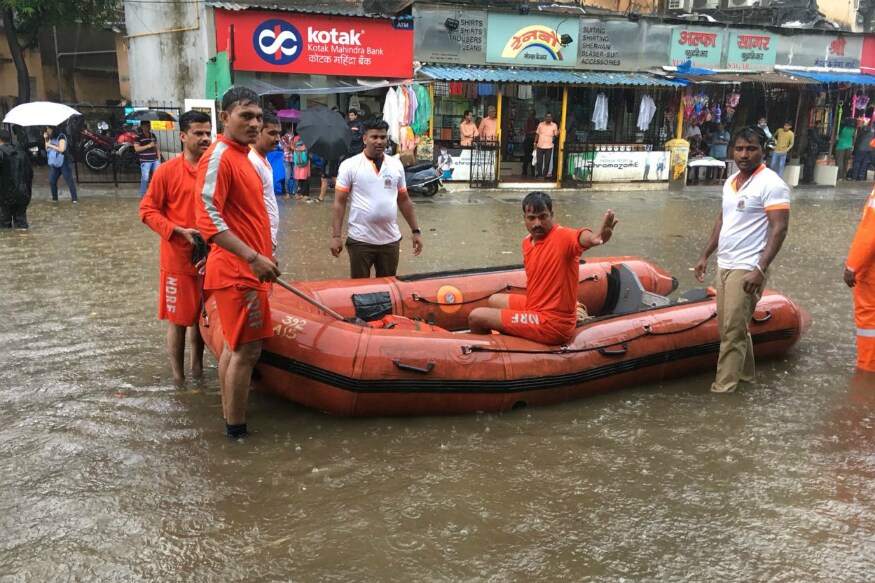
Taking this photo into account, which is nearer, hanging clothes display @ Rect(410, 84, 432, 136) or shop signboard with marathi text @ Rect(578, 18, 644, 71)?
hanging clothes display @ Rect(410, 84, 432, 136)

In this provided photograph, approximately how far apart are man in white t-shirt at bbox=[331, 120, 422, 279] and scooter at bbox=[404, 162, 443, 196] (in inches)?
362

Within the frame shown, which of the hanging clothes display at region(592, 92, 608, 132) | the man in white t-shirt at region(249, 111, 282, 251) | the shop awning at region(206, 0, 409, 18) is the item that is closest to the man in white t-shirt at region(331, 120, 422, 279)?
the man in white t-shirt at region(249, 111, 282, 251)

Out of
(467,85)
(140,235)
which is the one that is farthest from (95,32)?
(140,235)

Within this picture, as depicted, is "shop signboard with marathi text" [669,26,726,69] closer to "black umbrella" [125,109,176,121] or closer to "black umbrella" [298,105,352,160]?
"black umbrella" [298,105,352,160]

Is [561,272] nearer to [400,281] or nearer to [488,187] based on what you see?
[400,281]

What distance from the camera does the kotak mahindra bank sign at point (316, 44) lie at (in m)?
14.8

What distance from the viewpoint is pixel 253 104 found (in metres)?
3.77

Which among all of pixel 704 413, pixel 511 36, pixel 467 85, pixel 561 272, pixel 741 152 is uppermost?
pixel 511 36

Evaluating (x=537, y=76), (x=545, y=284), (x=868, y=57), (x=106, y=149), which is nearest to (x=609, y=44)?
(x=537, y=76)

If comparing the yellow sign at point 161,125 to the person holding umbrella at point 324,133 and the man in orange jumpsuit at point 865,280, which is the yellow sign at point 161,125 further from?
the man in orange jumpsuit at point 865,280

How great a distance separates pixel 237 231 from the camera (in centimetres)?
375

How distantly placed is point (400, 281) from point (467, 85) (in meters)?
12.2

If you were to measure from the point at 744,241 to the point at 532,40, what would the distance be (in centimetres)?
1354

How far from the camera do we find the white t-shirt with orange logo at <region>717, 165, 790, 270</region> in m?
4.66
